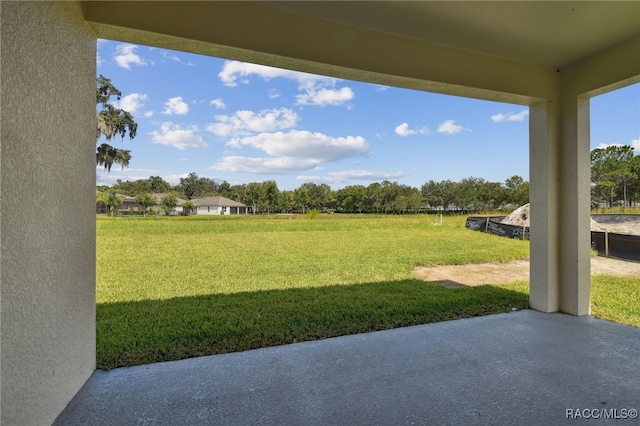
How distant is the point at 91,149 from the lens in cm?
183

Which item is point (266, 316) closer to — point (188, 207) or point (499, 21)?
point (499, 21)

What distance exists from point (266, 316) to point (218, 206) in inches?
994

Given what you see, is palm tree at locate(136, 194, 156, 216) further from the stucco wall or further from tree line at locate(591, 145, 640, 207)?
tree line at locate(591, 145, 640, 207)

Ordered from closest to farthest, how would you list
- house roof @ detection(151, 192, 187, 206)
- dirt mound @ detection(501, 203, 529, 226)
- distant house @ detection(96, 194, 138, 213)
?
dirt mound @ detection(501, 203, 529, 226) → distant house @ detection(96, 194, 138, 213) → house roof @ detection(151, 192, 187, 206)

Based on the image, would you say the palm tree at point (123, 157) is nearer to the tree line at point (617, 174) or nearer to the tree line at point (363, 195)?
the tree line at point (363, 195)

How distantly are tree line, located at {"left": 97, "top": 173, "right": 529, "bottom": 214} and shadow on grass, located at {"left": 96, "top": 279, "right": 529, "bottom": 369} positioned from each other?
2260cm

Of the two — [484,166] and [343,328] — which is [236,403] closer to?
[343,328]

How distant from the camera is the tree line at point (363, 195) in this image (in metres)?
26.2

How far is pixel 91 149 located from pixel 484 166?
66.9ft

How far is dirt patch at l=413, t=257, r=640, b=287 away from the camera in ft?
15.9

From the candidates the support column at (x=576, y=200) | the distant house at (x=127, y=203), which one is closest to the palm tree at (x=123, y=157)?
the distant house at (x=127, y=203)

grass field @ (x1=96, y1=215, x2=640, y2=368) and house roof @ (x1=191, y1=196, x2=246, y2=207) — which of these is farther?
house roof @ (x1=191, y1=196, x2=246, y2=207)

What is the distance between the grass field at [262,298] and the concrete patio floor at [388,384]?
1.01ft

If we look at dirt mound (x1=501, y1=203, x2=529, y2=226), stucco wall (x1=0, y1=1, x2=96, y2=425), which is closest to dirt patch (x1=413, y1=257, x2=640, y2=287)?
stucco wall (x1=0, y1=1, x2=96, y2=425)
